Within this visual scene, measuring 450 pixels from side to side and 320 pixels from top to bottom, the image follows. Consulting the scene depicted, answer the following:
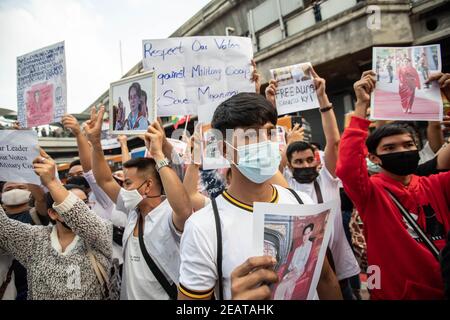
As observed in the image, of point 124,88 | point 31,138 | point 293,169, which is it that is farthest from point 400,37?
point 31,138

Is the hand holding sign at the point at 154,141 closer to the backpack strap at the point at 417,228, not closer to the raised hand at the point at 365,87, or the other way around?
the raised hand at the point at 365,87

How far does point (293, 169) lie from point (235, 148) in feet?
5.26

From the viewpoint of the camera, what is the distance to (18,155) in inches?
89.0

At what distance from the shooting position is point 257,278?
3.13 feet

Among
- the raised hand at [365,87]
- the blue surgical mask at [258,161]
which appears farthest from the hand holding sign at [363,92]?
the blue surgical mask at [258,161]

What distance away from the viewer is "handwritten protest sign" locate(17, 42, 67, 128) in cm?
248

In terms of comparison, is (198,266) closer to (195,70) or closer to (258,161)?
(258,161)

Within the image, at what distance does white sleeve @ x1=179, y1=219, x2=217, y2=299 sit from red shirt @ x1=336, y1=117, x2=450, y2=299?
0.97 m

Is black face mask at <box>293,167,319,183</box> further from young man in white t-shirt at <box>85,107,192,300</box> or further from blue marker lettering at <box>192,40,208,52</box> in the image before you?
blue marker lettering at <box>192,40,208,52</box>

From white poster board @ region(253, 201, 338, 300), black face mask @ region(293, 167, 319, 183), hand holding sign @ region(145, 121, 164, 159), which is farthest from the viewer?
black face mask @ region(293, 167, 319, 183)

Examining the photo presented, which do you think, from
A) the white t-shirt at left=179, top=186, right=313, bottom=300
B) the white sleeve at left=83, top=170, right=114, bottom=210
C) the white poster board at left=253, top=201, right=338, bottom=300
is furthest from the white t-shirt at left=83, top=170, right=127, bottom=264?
the white poster board at left=253, top=201, right=338, bottom=300

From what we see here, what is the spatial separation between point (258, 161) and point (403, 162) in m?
1.05

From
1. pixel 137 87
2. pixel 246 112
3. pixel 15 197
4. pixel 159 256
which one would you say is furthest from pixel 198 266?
pixel 15 197
